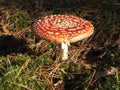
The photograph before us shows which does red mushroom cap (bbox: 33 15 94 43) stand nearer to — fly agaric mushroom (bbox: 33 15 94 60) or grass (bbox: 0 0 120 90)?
fly agaric mushroom (bbox: 33 15 94 60)

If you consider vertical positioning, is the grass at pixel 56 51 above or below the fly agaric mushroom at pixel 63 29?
below

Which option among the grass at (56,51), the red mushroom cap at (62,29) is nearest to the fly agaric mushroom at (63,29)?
the red mushroom cap at (62,29)

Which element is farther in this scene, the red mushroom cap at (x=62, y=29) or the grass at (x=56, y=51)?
the grass at (x=56, y=51)

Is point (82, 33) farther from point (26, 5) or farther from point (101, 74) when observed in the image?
point (26, 5)

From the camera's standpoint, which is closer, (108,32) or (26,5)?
(108,32)

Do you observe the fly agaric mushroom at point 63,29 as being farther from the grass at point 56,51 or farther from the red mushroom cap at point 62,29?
the grass at point 56,51

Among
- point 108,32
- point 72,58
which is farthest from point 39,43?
point 108,32
